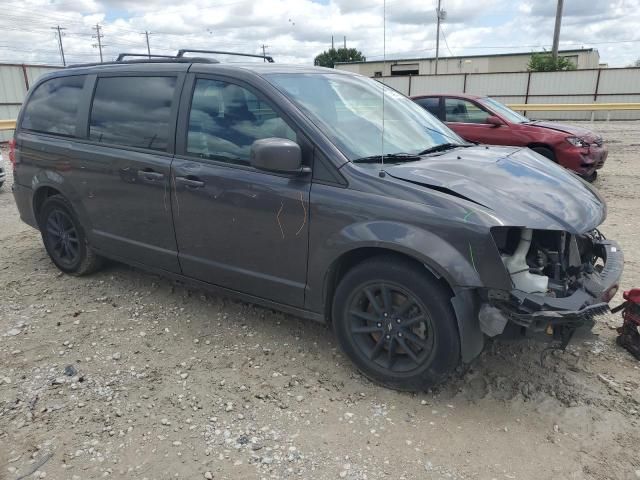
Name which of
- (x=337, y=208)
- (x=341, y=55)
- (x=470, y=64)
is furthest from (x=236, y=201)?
(x=341, y=55)

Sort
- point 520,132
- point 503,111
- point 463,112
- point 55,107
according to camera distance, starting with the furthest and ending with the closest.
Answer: point 463,112
point 503,111
point 520,132
point 55,107

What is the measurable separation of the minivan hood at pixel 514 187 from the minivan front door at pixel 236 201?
74 centimetres

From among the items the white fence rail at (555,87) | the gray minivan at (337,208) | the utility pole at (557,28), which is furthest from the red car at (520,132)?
the utility pole at (557,28)

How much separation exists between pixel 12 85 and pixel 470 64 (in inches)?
1574

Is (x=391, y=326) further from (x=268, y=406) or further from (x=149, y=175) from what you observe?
(x=149, y=175)

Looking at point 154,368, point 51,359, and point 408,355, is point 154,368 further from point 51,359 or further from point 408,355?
point 408,355

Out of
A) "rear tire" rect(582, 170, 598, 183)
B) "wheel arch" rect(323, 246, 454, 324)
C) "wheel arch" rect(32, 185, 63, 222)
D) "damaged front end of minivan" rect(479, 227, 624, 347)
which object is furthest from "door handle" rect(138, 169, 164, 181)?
"rear tire" rect(582, 170, 598, 183)

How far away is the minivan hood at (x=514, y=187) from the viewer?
108 inches

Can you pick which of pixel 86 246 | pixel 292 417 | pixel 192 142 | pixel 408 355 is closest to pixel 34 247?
pixel 86 246

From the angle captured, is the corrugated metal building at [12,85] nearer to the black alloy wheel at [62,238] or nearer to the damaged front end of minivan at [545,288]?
the black alloy wheel at [62,238]

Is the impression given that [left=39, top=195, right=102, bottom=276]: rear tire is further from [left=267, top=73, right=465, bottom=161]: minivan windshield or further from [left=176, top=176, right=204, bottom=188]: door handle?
[left=267, top=73, right=465, bottom=161]: minivan windshield

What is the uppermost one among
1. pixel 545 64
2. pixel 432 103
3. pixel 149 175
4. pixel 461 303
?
pixel 545 64

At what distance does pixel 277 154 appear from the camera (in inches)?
117

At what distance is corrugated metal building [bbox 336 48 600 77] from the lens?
4306 cm
